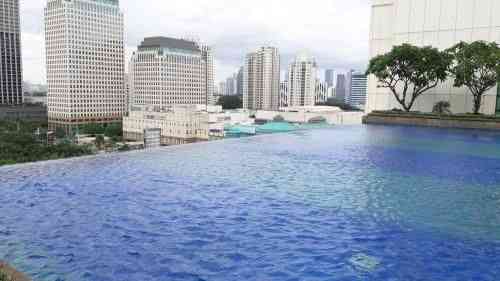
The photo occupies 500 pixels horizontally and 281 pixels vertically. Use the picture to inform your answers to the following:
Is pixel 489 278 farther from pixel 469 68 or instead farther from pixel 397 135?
pixel 469 68

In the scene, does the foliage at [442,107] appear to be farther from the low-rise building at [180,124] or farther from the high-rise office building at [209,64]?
the high-rise office building at [209,64]

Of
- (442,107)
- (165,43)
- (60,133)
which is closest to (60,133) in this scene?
(60,133)

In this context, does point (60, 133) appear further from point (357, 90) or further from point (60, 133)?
point (357, 90)

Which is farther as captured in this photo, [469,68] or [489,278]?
[469,68]

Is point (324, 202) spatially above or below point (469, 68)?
below

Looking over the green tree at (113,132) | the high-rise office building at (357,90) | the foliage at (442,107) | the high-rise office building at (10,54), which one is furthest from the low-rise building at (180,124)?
the high-rise office building at (357,90)

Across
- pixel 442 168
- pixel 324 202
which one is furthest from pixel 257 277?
pixel 442 168
